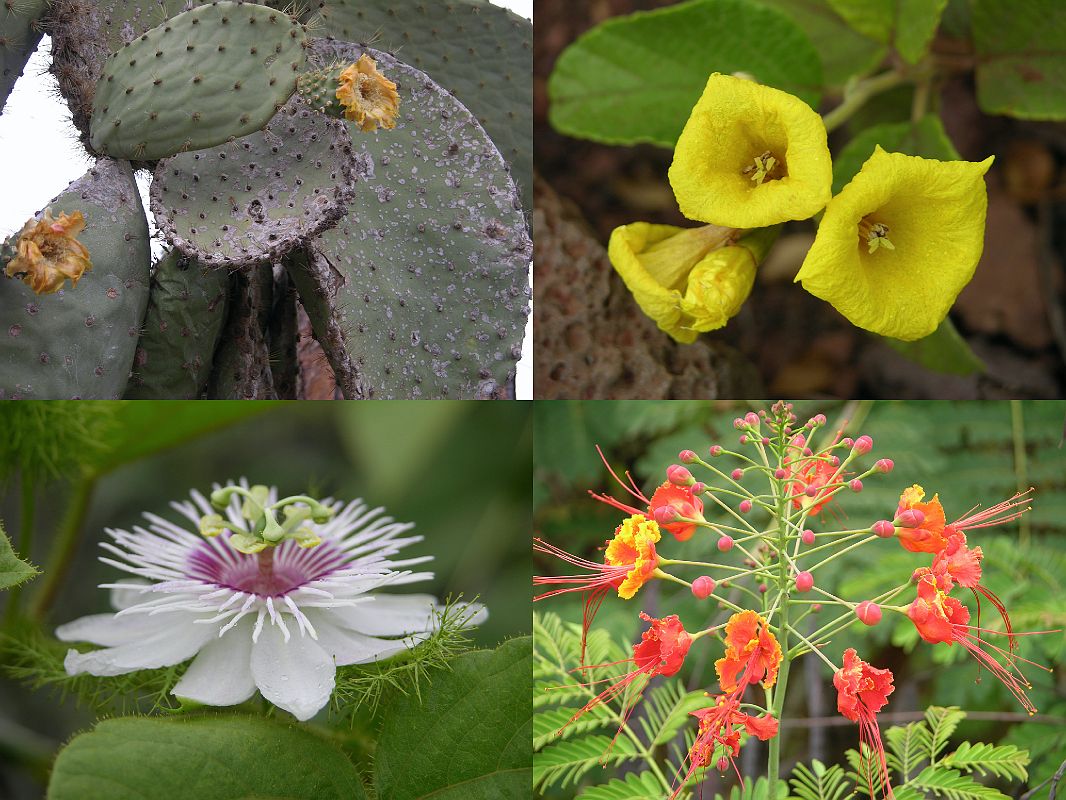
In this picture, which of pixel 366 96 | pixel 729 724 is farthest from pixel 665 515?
pixel 366 96

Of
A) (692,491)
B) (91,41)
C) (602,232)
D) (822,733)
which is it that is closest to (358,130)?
(91,41)

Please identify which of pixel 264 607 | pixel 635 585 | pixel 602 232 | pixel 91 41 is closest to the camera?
pixel 635 585

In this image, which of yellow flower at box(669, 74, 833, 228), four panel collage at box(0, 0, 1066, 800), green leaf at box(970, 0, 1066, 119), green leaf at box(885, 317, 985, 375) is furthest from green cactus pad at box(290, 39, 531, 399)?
green leaf at box(970, 0, 1066, 119)

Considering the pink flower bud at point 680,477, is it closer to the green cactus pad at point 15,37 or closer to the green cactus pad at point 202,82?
the green cactus pad at point 202,82

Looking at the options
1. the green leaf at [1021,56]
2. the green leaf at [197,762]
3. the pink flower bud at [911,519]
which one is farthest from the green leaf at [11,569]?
the green leaf at [1021,56]

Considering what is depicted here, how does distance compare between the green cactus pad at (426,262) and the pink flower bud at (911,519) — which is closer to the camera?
the pink flower bud at (911,519)

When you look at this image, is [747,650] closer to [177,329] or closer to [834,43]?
[177,329]

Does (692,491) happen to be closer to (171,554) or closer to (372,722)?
(372,722)

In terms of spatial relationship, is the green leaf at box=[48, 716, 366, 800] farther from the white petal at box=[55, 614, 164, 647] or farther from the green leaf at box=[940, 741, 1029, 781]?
the green leaf at box=[940, 741, 1029, 781]
